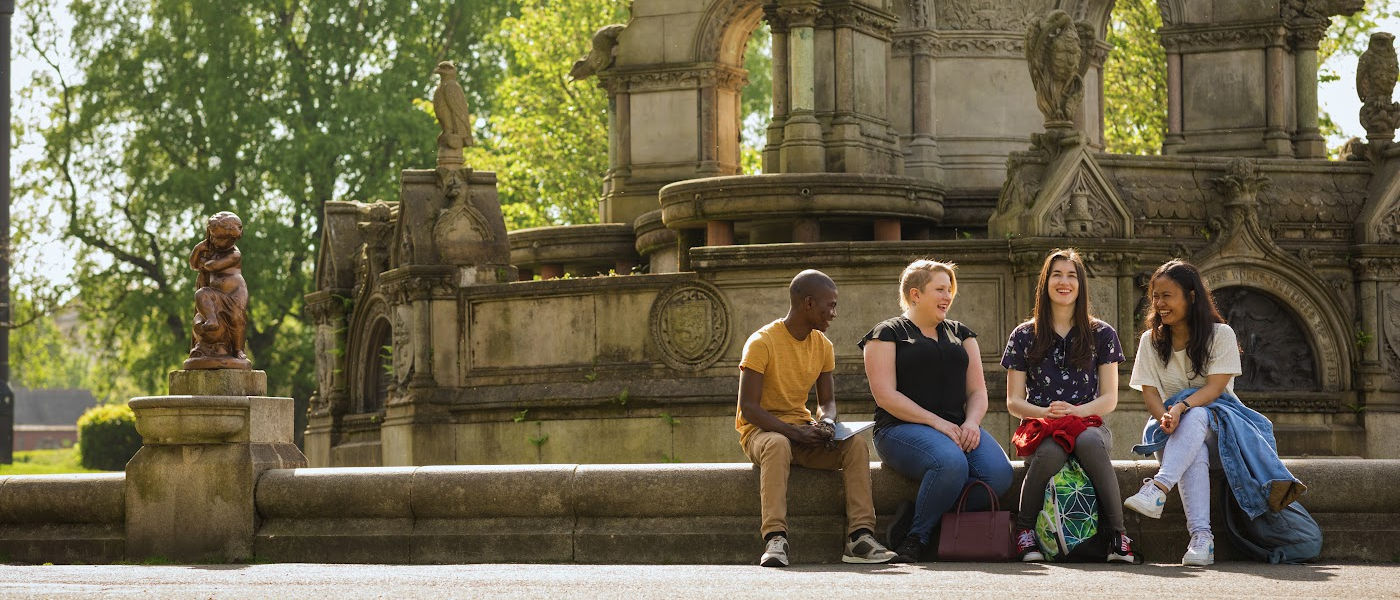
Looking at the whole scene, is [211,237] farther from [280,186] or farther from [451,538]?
[280,186]

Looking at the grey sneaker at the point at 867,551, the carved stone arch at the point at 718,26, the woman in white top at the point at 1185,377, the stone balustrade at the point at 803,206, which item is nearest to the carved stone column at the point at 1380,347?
the stone balustrade at the point at 803,206

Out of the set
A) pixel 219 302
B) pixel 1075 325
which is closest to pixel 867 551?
pixel 1075 325

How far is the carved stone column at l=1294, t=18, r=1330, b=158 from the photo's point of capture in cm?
2255

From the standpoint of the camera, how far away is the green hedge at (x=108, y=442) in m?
42.8

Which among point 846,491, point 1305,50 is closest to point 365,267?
point 1305,50

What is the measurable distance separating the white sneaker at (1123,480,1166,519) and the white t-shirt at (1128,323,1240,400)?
0.70 m

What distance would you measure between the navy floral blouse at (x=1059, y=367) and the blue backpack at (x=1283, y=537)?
1.05m

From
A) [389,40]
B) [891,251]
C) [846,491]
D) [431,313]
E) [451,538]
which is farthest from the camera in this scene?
[389,40]

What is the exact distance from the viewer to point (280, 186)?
139ft

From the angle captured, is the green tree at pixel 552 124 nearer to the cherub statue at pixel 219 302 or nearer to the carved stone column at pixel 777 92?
the carved stone column at pixel 777 92

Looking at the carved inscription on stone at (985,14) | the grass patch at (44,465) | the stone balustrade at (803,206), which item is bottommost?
the grass patch at (44,465)

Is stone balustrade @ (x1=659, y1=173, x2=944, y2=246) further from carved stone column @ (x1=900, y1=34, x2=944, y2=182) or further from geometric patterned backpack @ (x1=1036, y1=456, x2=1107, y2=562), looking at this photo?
geometric patterned backpack @ (x1=1036, y1=456, x2=1107, y2=562)

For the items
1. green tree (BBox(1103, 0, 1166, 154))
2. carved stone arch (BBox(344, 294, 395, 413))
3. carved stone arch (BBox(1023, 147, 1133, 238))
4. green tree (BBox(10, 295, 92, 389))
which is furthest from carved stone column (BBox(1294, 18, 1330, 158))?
green tree (BBox(10, 295, 92, 389))

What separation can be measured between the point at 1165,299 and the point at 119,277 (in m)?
36.2
